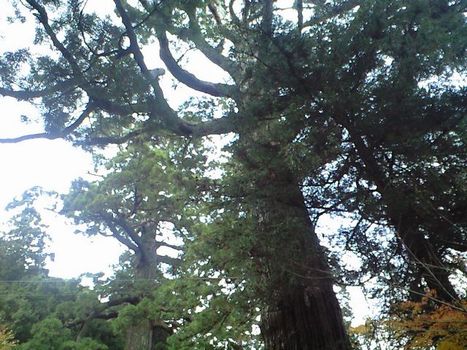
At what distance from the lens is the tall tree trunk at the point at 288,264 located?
10.8 ft

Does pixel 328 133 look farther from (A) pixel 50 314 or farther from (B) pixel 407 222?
(A) pixel 50 314

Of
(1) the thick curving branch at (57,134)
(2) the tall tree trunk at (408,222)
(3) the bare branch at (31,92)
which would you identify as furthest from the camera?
(1) the thick curving branch at (57,134)

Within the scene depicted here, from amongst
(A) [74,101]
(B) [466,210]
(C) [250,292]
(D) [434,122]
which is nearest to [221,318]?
(C) [250,292]

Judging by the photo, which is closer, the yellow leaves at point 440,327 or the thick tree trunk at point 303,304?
the yellow leaves at point 440,327

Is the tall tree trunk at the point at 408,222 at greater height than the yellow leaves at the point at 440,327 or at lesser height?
greater

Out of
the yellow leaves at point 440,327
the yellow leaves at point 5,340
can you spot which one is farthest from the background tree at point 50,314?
the yellow leaves at point 440,327

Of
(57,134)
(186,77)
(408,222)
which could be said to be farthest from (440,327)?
(186,77)

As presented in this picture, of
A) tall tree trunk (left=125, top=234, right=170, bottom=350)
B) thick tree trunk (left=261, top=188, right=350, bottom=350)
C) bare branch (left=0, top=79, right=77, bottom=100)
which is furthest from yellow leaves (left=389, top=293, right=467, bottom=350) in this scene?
tall tree trunk (left=125, top=234, right=170, bottom=350)

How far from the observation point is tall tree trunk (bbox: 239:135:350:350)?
130 inches

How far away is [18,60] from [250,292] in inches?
151

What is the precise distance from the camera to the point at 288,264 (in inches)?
130

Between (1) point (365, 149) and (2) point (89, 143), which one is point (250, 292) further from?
(2) point (89, 143)

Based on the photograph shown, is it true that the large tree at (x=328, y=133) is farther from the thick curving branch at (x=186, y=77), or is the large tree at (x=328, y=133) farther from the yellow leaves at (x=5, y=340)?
the yellow leaves at (x=5, y=340)

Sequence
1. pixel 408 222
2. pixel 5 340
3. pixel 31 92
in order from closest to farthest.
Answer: pixel 408 222 → pixel 31 92 → pixel 5 340
